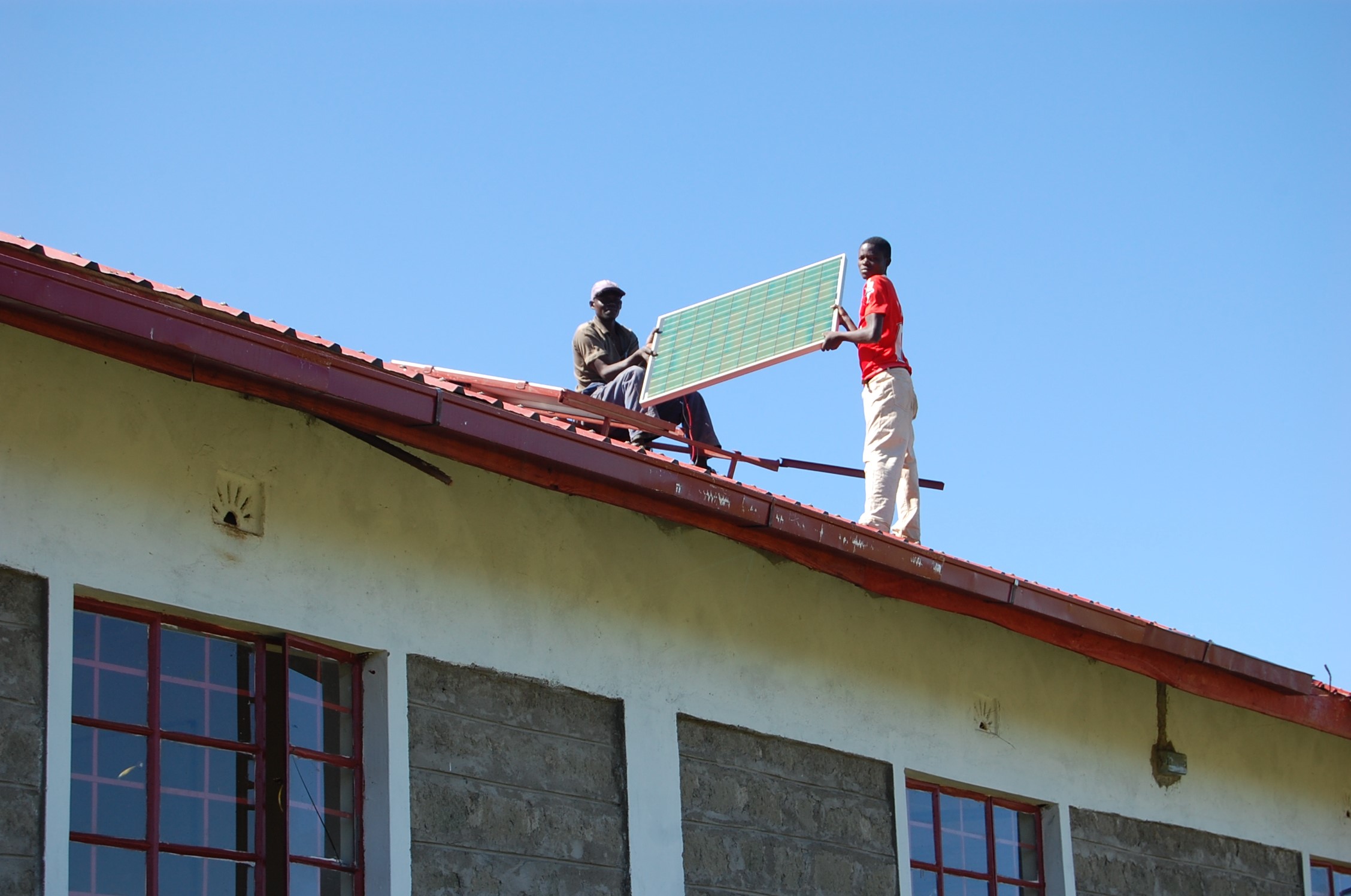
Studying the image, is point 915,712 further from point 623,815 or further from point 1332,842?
point 1332,842

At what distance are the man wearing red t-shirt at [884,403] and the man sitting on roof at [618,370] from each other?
1.01 metres

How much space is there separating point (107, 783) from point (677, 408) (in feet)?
18.2

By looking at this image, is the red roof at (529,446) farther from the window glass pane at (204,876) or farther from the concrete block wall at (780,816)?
the window glass pane at (204,876)

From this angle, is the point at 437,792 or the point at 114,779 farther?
the point at 437,792

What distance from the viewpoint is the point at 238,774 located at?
7680 millimetres

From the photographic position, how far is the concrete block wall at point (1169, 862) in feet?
37.7

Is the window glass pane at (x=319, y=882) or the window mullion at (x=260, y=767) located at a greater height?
the window mullion at (x=260, y=767)

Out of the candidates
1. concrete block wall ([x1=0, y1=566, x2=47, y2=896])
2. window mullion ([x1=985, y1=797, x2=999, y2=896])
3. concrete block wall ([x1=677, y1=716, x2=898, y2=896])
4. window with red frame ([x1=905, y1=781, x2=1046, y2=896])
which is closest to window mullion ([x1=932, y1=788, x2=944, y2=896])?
window with red frame ([x1=905, y1=781, x2=1046, y2=896])

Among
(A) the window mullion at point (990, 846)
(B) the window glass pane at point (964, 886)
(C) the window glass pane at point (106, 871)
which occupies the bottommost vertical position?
(C) the window glass pane at point (106, 871)

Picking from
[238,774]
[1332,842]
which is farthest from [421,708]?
[1332,842]

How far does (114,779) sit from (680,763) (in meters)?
2.89

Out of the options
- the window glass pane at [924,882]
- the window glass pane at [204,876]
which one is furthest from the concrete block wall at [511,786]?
the window glass pane at [924,882]

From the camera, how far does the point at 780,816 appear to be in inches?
380

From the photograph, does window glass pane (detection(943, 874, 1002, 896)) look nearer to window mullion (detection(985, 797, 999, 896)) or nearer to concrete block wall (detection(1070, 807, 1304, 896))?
window mullion (detection(985, 797, 999, 896))
